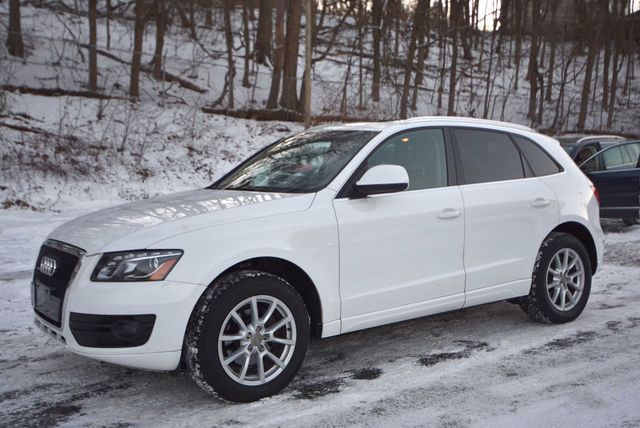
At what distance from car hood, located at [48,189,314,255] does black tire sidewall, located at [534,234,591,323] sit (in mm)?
2317

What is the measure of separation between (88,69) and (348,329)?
21.4m

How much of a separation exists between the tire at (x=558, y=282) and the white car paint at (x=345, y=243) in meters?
0.13

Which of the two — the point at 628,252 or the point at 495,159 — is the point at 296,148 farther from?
the point at 628,252

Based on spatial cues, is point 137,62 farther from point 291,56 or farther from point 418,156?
point 418,156

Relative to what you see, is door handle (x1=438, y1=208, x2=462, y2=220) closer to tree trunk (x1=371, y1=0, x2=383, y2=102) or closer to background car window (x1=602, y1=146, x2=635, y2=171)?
background car window (x1=602, y1=146, x2=635, y2=171)

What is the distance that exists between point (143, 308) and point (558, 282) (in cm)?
365

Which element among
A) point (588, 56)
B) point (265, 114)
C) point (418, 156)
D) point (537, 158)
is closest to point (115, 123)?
point (265, 114)

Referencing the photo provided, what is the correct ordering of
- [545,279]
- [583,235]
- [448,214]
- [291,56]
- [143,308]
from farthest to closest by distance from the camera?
1. [291,56]
2. [583,235]
3. [545,279]
4. [448,214]
5. [143,308]

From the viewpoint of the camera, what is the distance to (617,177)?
11.1 metres

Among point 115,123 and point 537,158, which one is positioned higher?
point 115,123

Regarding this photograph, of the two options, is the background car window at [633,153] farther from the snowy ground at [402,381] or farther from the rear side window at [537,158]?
the rear side window at [537,158]

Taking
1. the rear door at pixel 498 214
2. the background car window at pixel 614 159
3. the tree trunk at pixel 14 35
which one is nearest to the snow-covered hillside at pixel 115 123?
the tree trunk at pixel 14 35

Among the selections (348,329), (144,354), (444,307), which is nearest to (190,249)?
(144,354)

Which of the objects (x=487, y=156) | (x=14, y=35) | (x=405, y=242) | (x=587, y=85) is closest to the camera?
(x=405, y=242)
